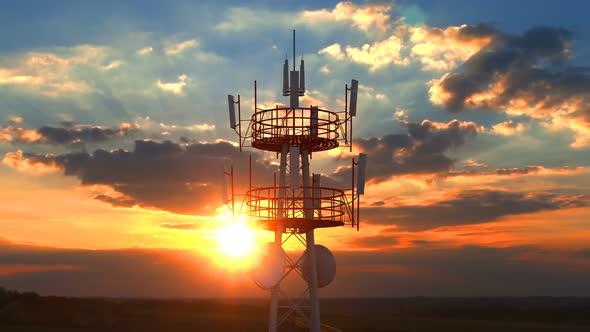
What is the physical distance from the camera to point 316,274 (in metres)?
33.7

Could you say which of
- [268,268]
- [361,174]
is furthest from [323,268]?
[361,174]

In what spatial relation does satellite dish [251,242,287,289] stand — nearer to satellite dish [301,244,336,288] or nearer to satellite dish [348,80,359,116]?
satellite dish [301,244,336,288]

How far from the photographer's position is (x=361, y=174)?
3294 centimetres

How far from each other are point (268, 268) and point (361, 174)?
6.58 m

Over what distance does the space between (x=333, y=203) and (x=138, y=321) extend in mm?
40262

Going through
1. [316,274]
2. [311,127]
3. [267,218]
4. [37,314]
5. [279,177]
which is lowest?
[37,314]

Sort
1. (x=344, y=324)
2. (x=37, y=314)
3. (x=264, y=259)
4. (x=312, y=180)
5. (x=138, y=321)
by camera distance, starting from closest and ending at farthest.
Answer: (x=264, y=259) < (x=312, y=180) < (x=37, y=314) < (x=138, y=321) < (x=344, y=324)

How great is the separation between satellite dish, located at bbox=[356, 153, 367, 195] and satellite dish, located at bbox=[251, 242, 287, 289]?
514cm

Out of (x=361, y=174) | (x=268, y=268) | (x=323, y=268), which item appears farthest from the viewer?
(x=323, y=268)

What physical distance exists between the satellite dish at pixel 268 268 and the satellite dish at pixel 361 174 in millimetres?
5136

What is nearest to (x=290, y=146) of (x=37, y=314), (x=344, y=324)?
(x=37, y=314)

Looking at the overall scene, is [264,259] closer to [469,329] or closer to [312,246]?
[312,246]

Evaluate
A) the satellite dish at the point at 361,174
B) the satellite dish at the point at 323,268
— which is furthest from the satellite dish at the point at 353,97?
the satellite dish at the point at 323,268

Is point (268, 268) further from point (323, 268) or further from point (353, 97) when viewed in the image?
point (353, 97)
